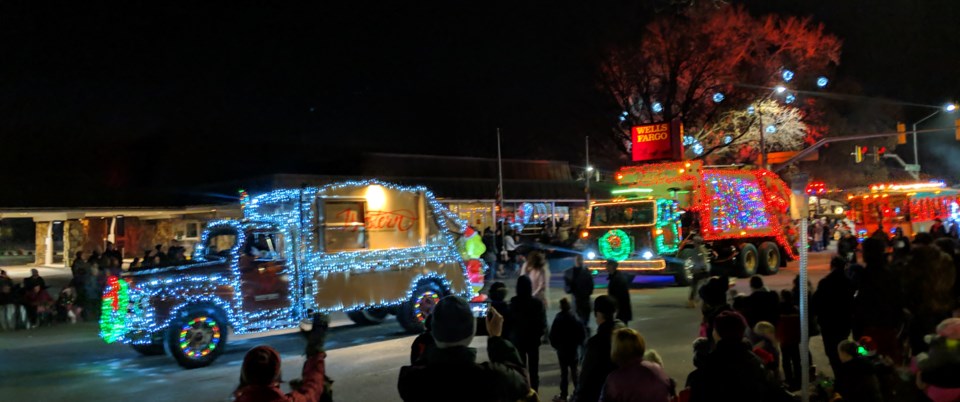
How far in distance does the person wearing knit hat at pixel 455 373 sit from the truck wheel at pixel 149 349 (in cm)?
926

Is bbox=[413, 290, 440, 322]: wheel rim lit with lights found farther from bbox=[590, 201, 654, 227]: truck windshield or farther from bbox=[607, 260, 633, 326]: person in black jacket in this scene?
bbox=[590, 201, 654, 227]: truck windshield

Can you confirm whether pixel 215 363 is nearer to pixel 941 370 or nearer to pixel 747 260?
pixel 941 370

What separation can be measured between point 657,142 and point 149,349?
63.2 feet

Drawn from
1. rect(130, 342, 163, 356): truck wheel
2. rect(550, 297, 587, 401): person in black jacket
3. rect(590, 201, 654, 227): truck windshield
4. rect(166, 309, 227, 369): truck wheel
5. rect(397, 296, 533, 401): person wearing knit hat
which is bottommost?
rect(130, 342, 163, 356): truck wheel

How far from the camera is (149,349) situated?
11562 mm

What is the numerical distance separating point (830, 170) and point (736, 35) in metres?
17.4

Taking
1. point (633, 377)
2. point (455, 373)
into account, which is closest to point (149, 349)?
point (633, 377)

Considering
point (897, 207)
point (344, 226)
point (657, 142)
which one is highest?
point (657, 142)

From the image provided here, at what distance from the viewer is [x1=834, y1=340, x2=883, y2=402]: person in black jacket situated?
4.82 meters

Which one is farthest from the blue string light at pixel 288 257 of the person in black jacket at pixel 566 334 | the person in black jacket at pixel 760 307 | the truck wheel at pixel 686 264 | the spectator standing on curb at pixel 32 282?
the truck wheel at pixel 686 264

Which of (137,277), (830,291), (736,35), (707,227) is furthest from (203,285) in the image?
(736,35)

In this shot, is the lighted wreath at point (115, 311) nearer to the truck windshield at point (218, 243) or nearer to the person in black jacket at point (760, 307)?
the truck windshield at point (218, 243)

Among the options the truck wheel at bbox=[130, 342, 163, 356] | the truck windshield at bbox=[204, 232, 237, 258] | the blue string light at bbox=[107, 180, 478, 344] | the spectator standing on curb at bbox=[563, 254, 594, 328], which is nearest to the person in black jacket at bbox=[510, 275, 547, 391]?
the spectator standing on curb at bbox=[563, 254, 594, 328]

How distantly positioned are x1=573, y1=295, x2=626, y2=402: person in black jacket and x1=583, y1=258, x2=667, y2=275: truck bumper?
1363 centimetres
